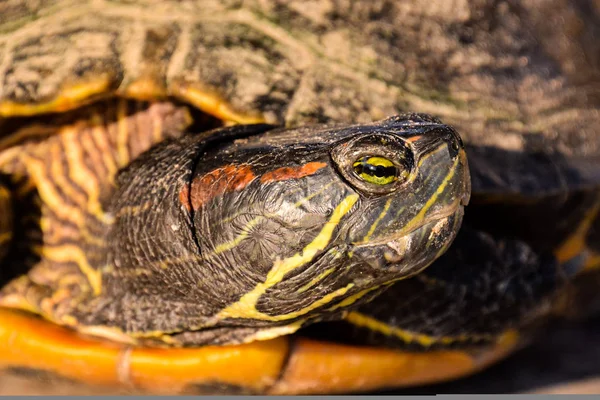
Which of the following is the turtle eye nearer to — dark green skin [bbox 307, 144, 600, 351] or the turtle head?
the turtle head

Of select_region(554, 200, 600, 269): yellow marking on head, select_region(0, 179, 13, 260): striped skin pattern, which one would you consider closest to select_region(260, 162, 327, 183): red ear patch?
select_region(0, 179, 13, 260): striped skin pattern

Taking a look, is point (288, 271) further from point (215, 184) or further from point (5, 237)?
point (5, 237)

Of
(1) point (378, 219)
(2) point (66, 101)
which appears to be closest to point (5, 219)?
(2) point (66, 101)

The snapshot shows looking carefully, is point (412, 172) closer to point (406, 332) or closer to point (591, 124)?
point (406, 332)

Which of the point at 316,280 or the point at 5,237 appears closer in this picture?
the point at 316,280

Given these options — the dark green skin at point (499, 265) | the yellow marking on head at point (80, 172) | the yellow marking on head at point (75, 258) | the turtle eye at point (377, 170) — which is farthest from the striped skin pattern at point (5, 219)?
the turtle eye at point (377, 170)

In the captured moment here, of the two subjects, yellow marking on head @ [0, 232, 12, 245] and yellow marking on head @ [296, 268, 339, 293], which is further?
yellow marking on head @ [0, 232, 12, 245]

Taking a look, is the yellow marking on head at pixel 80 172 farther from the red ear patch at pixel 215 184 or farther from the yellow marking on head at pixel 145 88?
the red ear patch at pixel 215 184
